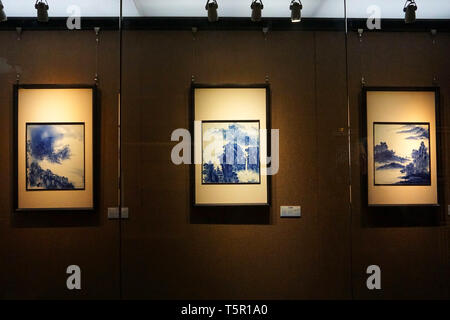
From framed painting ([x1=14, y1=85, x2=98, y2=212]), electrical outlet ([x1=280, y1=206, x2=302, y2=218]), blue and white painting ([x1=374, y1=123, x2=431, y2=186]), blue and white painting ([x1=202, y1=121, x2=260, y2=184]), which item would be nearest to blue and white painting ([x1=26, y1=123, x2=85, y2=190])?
framed painting ([x1=14, y1=85, x2=98, y2=212])

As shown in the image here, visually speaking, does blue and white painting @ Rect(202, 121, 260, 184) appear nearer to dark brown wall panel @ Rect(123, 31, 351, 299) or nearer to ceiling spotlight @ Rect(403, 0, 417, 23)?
dark brown wall panel @ Rect(123, 31, 351, 299)

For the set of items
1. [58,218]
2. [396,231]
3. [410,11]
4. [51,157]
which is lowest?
[396,231]

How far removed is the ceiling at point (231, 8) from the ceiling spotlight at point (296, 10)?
1.2 inches

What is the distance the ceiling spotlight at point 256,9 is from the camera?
2258 mm

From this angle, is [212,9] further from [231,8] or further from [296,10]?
[296,10]

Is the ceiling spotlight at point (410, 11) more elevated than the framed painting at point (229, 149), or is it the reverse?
the ceiling spotlight at point (410, 11)

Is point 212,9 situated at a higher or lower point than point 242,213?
higher

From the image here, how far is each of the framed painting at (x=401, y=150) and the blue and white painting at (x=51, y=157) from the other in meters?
1.90

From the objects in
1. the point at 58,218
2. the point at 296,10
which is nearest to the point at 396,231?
the point at 296,10

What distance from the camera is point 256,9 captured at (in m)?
2.26

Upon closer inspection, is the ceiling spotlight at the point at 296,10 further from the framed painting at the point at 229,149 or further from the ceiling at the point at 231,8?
the framed painting at the point at 229,149

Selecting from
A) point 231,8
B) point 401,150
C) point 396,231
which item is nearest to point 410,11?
point 401,150

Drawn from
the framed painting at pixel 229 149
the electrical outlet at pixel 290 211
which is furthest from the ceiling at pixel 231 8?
the electrical outlet at pixel 290 211

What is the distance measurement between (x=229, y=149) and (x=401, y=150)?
1.11 metres
